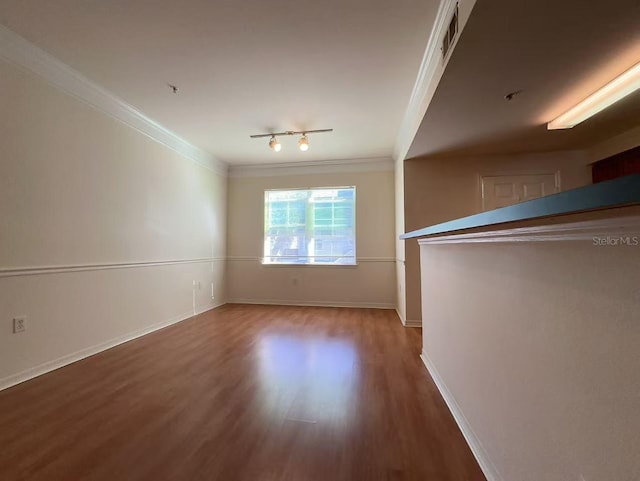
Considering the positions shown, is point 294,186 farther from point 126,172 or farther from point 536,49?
point 536,49

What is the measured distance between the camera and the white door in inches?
→ 147

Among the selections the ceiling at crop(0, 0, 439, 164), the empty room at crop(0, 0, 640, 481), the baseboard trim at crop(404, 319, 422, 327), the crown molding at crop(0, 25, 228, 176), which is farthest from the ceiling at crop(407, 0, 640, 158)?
the crown molding at crop(0, 25, 228, 176)

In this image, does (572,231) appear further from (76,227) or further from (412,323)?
(76,227)

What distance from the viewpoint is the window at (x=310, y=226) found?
516 cm

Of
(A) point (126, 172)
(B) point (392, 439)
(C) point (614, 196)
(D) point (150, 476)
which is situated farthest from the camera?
(A) point (126, 172)

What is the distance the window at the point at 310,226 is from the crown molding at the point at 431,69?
1774 millimetres

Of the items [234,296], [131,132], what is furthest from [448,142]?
[234,296]

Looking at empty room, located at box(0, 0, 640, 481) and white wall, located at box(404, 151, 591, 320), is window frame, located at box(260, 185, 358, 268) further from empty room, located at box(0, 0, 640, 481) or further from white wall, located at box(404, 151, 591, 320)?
white wall, located at box(404, 151, 591, 320)

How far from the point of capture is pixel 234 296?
18.0 feet

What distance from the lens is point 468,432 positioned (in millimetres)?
1511

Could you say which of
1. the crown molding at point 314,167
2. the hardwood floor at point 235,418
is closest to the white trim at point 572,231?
the hardwood floor at point 235,418

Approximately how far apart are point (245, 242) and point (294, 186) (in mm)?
1410

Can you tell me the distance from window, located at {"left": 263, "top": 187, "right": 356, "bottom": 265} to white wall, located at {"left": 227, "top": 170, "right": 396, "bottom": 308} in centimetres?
12

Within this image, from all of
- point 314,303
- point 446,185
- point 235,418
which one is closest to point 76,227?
point 235,418
